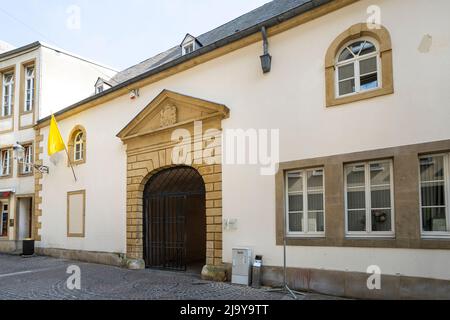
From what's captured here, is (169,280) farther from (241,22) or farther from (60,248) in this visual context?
(241,22)

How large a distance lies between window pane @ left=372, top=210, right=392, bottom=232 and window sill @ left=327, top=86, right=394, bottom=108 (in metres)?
2.04

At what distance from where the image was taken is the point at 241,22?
12.4 meters

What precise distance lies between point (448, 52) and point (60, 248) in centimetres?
1278

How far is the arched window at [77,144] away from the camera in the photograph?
→ 13.4m

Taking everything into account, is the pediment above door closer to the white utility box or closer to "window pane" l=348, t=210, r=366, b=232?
the white utility box

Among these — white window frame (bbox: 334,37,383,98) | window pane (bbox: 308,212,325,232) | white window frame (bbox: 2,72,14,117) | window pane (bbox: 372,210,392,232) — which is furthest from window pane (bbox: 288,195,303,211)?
white window frame (bbox: 2,72,14,117)

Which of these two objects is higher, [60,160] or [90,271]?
[60,160]

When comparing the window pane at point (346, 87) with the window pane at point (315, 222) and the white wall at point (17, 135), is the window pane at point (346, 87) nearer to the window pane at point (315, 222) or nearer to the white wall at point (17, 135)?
the window pane at point (315, 222)

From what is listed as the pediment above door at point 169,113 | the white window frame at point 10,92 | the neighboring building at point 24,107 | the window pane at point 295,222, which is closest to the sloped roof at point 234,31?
the pediment above door at point 169,113

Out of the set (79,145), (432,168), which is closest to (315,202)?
(432,168)

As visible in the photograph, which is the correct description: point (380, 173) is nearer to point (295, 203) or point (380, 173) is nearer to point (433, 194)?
point (433, 194)

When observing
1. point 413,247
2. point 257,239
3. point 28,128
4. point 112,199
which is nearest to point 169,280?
point 257,239

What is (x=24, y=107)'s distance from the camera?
53.9 feet

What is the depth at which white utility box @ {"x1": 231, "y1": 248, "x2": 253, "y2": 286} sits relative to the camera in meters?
8.11
